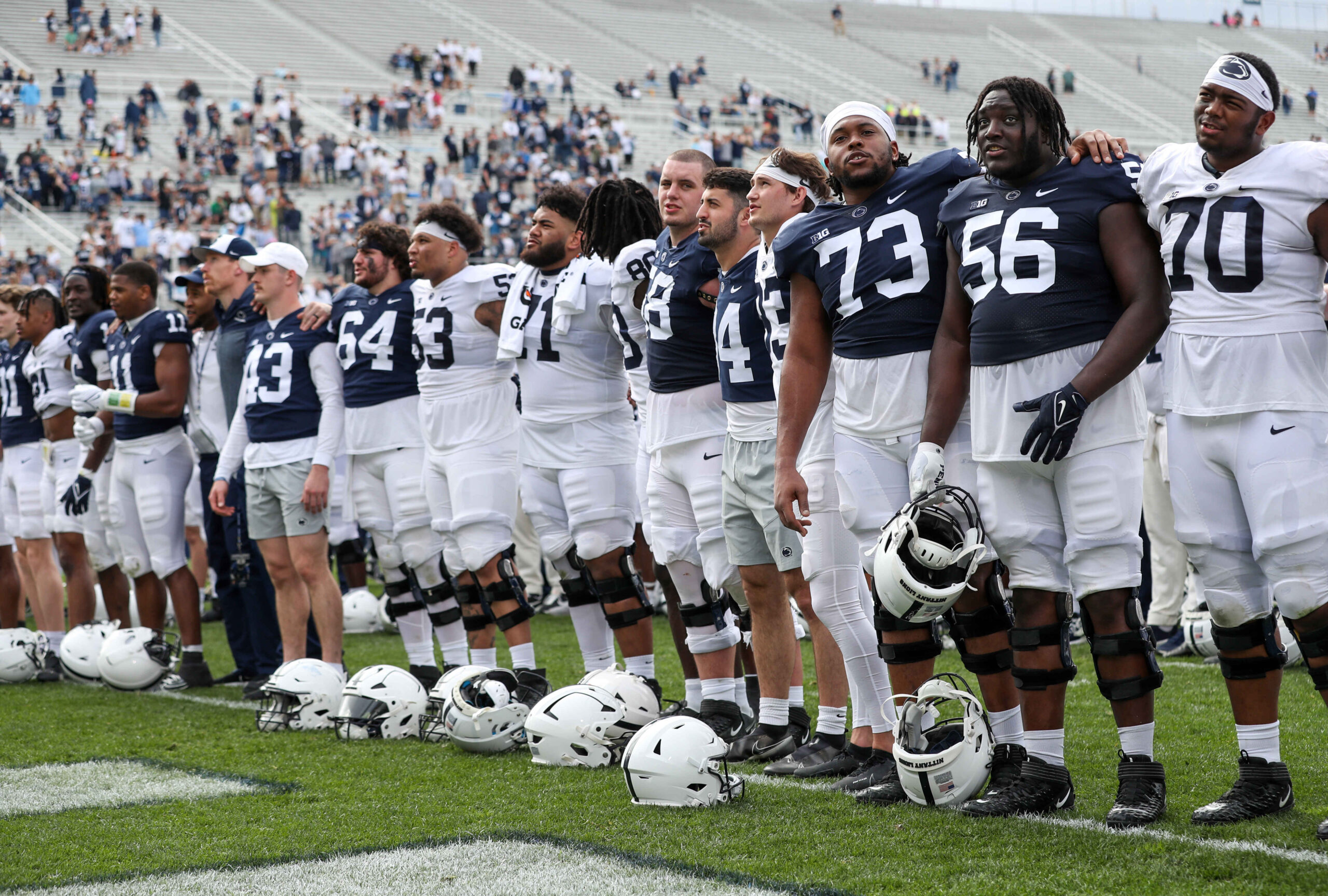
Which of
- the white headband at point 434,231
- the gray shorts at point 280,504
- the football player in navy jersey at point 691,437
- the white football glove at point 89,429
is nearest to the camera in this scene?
the football player in navy jersey at point 691,437

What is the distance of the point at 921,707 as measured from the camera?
4.30m

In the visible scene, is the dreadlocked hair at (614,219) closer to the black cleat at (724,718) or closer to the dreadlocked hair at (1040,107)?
the black cleat at (724,718)

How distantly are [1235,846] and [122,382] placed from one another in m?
6.65

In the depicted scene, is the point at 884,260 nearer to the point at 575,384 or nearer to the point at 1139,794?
the point at 1139,794

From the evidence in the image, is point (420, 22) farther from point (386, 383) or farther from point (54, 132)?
point (386, 383)

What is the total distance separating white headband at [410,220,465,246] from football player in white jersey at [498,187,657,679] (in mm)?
530

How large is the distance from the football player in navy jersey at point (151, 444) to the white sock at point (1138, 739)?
5.77 meters

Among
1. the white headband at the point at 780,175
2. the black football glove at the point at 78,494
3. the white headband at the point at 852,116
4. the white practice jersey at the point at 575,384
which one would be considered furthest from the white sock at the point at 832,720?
the black football glove at the point at 78,494

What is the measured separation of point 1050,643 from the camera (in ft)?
13.5

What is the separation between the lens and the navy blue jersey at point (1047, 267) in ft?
13.3

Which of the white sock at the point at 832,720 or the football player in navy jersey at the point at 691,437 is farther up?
the football player in navy jersey at the point at 691,437

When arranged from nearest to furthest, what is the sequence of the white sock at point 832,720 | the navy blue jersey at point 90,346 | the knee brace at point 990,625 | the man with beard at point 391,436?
1. the knee brace at point 990,625
2. the white sock at point 832,720
3. the man with beard at point 391,436
4. the navy blue jersey at point 90,346

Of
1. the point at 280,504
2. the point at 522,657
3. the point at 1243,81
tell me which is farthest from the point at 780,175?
the point at 280,504

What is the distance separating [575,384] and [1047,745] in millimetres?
2869
